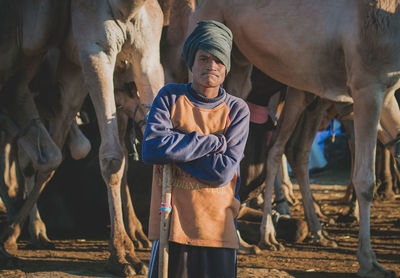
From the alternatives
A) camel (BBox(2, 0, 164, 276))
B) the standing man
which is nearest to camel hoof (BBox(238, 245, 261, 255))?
camel (BBox(2, 0, 164, 276))

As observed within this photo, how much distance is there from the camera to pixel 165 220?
89.7 inches

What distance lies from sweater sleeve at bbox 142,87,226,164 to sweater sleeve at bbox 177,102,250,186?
0.04 metres

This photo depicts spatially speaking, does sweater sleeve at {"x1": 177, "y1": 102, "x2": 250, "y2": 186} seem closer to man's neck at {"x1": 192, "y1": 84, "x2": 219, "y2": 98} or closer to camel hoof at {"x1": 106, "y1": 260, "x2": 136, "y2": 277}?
man's neck at {"x1": 192, "y1": 84, "x2": 219, "y2": 98}

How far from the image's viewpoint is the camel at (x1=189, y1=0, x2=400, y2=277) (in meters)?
4.00

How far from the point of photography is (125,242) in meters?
3.75

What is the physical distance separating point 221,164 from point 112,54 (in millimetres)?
1752

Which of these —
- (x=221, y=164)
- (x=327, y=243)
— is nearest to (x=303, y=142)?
(x=327, y=243)

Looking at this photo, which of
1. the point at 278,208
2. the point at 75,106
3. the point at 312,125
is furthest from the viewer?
the point at 278,208

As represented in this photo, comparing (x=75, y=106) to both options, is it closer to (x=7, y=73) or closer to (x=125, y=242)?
(x=7, y=73)

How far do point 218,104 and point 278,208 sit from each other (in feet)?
14.1

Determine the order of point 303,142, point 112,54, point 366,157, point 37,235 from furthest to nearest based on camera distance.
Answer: point 303,142 < point 37,235 < point 366,157 < point 112,54

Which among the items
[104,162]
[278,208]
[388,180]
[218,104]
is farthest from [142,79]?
[388,180]

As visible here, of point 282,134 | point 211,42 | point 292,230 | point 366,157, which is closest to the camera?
point 211,42

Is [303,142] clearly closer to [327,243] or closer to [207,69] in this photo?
[327,243]
